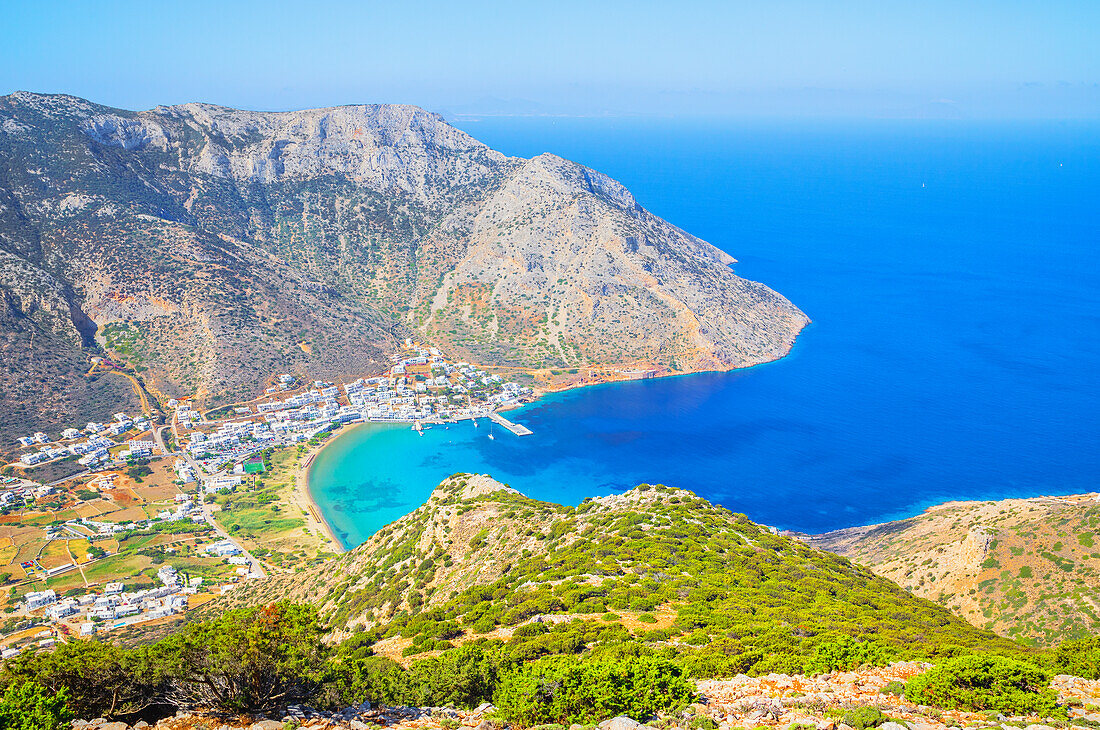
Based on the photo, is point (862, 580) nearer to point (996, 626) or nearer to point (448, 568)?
point (996, 626)

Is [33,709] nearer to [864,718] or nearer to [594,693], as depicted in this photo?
[594,693]

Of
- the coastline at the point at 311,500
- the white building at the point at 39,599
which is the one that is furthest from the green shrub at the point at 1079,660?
the white building at the point at 39,599

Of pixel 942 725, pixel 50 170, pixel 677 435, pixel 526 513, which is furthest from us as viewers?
pixel 50 170

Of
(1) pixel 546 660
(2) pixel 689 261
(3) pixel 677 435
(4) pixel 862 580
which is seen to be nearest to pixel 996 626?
(4) pixel 862 580

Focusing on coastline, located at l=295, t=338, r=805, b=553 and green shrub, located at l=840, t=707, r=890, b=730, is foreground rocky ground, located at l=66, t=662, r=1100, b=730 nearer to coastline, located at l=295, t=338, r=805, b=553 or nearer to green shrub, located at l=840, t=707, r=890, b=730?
green shrub, located at l=840, t=707, r=890, b=730

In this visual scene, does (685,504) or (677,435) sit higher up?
(685,504)

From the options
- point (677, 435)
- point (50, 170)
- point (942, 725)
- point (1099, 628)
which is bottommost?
point (677, 435)

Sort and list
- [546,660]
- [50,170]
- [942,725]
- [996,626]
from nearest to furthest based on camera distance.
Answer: [942,725] < [546,660] < [996,626] < [50,170]
